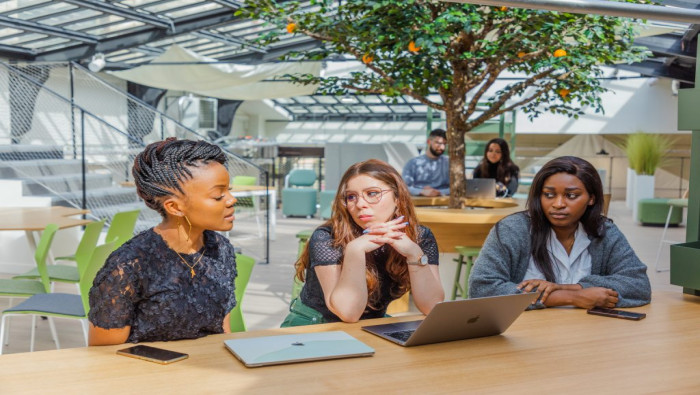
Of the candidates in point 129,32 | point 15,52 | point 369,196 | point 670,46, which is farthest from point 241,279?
point 15,52

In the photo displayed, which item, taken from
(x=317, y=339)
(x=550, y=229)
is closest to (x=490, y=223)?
(x=550, y=229)

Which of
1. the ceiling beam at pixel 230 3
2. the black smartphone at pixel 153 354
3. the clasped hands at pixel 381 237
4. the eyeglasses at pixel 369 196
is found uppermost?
the ceiling beam at pixel 230 3

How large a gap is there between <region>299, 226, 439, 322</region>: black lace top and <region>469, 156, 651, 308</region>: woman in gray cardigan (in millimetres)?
206

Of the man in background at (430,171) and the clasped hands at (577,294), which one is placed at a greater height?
the man in background at (430,171)

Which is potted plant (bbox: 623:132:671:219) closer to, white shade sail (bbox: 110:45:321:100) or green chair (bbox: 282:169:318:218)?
green chair (bbox: 282:169:318:218)

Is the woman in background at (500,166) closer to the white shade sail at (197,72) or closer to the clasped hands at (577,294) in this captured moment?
the clasped hands at (577,294)

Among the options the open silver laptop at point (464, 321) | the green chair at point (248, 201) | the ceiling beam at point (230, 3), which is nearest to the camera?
the open silver laptop at point (464, 321)

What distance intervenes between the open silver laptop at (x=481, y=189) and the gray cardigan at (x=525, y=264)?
9.42ft

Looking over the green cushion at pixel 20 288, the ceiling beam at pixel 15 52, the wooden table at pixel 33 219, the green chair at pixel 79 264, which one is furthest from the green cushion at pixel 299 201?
the green cushion at pixel 20 288

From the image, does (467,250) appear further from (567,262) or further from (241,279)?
(241,279)

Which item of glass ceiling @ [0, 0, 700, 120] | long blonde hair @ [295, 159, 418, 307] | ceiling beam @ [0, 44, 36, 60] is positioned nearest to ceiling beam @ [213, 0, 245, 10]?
glass ceiling @ [0, 0, 700, 120]

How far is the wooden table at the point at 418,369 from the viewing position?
1.41 meters

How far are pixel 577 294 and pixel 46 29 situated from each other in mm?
11184

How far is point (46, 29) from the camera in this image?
11.4 m
